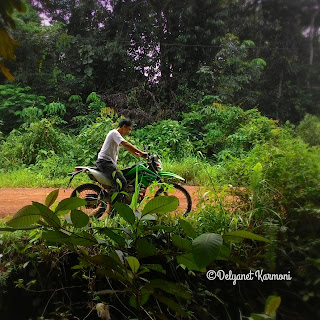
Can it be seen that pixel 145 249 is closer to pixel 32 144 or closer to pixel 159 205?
pixel 159 205

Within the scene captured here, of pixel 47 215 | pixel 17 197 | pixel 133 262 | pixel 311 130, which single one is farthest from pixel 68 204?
pixel 311 130

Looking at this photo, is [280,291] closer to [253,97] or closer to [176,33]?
[253,97]

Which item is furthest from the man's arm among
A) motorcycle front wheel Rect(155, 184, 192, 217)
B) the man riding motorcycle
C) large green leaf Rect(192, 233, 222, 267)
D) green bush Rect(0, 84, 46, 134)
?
large green leaf Rect(192, 233, 222, 267)

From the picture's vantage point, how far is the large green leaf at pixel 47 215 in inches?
25.8

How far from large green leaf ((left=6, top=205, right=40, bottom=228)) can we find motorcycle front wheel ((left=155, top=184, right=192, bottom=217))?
1.49 feet

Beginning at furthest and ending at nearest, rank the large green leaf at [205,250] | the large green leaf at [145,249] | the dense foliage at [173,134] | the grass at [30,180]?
the grass at [30,180]
the dense foliage at [173,134]
the large green leaf at [145,249]
the large green leaf at [205,250]

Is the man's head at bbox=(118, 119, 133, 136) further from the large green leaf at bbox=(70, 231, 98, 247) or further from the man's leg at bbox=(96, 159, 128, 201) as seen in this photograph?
the large green leaf at bbox=(70, 231, 98, 247)

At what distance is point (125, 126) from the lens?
1.12 metres

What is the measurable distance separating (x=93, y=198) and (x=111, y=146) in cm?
19

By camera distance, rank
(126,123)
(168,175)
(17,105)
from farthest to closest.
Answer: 1. (168,175)
2. (126,123)
3. (17,105)

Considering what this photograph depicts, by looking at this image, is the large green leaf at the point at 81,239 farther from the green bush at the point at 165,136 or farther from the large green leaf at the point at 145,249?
the green bush at the point at 165,136

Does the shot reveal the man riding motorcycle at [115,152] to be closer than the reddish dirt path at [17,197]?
No

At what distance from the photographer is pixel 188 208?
108 cm

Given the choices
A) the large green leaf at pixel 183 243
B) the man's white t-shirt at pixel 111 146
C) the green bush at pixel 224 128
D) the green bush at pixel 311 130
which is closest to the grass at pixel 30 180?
the man's white t-shirt at pixel 111 146
